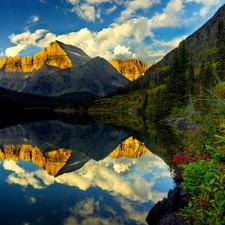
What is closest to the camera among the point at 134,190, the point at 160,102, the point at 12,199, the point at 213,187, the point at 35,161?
the point at 213,187

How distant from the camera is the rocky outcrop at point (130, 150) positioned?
37.8 metres

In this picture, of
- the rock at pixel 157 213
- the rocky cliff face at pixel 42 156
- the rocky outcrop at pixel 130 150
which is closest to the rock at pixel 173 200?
the rock at pixel 157 213

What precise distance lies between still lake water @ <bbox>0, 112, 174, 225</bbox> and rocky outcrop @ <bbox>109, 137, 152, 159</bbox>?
0.43 feet

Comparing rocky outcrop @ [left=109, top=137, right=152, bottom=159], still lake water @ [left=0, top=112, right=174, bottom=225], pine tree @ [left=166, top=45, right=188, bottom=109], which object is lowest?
still lake water @ [left=0, top=112, right=174, bottom=225]

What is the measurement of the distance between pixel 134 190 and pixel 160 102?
7771 centimetres

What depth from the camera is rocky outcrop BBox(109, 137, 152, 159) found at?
37.8 metres

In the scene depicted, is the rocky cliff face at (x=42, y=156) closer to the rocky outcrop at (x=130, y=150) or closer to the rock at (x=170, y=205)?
the rocky outcrop at (x=130, y=150)

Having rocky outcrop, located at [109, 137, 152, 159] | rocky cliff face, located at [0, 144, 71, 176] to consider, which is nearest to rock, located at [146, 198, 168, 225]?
rocky cliff face, located at [0, 144, 71, 176]

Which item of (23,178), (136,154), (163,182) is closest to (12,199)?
(23,178)

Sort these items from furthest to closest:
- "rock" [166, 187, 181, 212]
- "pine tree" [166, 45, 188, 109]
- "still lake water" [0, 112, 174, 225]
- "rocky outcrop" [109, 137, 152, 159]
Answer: "pine tree" [166, 45, 188, 109]
"rocky outcrop" [109, 137, 152, 159]
"still lake water" [0, 112, 174, 225]
"rock" [166, 187, 181, 212]

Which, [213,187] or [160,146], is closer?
[213,187]

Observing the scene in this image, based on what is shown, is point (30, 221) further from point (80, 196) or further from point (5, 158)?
point (5, 158)

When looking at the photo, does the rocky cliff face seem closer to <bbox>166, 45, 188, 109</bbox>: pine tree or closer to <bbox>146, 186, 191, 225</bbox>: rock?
<bbox>146, 186, 191, 225</bbox>: rock

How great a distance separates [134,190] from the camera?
73.9 feet
